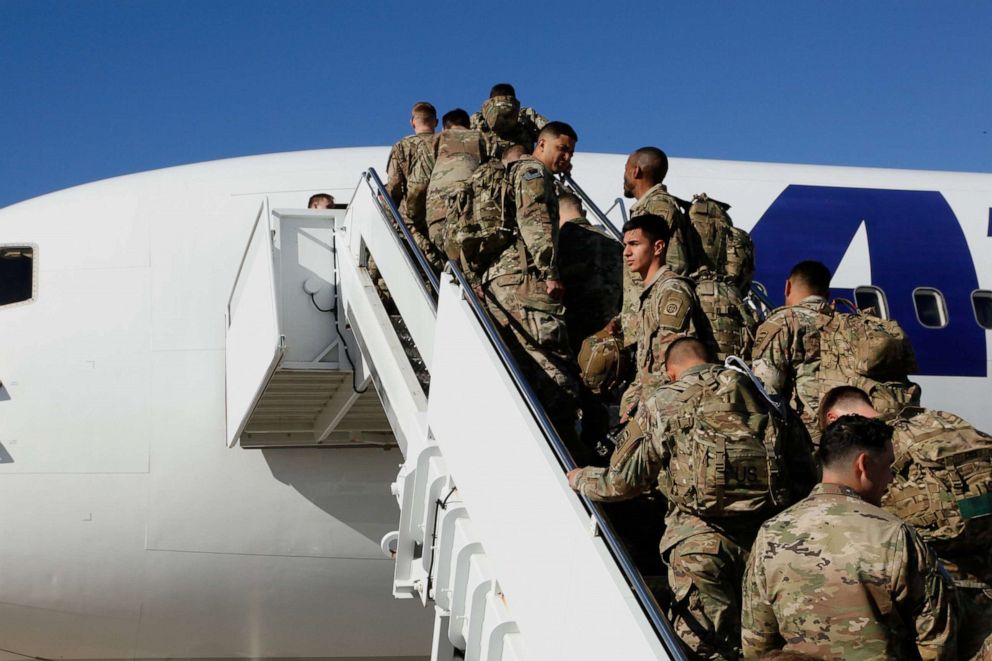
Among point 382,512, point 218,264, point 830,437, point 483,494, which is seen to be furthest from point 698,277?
point 218,264

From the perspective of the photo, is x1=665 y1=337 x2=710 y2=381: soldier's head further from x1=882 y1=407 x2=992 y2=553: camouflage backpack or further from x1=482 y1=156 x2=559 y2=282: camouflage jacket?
x1=482 y1=156 x2=559 y2=282: camouflage jacket

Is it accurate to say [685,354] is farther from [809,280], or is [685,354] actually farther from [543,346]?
[809,280]

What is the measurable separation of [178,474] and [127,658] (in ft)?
4.73

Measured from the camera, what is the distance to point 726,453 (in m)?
3.81

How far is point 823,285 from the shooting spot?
5.91 m

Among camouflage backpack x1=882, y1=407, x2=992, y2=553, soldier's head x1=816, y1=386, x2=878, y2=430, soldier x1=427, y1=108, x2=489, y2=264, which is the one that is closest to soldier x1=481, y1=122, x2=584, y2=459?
soldier x1=427, y1=108, x2=489, y2=264

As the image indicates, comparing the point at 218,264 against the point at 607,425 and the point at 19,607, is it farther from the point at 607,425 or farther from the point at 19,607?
the point at 607,425

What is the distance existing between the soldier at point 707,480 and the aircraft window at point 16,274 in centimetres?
576

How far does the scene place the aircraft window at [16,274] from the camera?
833 cm

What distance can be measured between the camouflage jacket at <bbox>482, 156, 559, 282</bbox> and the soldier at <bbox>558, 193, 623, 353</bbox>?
0.66 meters

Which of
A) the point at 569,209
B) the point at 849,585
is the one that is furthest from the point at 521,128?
the point at 849,585

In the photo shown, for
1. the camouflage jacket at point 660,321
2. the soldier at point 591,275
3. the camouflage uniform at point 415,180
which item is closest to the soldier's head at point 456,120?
the camouflage uniform at point 415,180

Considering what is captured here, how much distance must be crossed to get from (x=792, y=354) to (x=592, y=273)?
4.05ft

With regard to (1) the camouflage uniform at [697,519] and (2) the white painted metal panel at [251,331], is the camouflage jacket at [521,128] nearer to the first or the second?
(2) the white painted metal panel at [251,331]
